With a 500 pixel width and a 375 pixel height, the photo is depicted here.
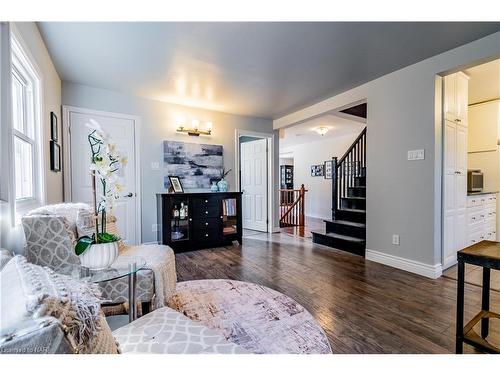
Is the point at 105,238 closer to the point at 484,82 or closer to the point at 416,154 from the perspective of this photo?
the point at 416,154

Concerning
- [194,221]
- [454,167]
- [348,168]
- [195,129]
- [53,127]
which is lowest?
[194,221]

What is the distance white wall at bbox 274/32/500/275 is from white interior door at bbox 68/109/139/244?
331cm

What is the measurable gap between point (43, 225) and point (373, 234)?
3326mm

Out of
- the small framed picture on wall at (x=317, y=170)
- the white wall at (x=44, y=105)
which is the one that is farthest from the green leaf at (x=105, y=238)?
the small framed picture on wall at (x=317, y=170)

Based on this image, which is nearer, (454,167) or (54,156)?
(54,156)

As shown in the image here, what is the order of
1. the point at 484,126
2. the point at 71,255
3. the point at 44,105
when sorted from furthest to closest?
the point at 484,126, the point at 44,105, the point at 71,255

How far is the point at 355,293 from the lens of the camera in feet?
7.19

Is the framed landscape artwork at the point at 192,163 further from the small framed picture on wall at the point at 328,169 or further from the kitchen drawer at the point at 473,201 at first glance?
the small framed picture on wall at the point at 328,169

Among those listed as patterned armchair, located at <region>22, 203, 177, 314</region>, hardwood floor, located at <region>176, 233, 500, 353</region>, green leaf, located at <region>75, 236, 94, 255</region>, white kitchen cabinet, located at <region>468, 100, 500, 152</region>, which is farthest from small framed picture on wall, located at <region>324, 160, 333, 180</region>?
green leaf, located at <region>75, 236, 94, 255</region>

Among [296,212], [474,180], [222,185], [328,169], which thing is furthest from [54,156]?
[328,169]

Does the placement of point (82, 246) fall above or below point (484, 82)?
below

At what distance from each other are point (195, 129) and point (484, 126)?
4.79 m
